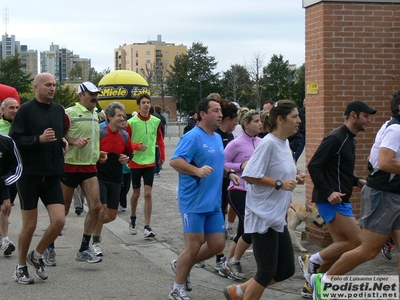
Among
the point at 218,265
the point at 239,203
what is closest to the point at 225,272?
the point at 218,265

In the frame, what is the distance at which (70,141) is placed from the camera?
8.52m

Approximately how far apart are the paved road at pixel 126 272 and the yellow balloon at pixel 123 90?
15534mm

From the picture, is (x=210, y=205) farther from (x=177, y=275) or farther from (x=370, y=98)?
(x=370, y=98)

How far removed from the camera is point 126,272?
8.41m

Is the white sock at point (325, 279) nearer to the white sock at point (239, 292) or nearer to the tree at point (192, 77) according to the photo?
the white sock at point (239, 292)

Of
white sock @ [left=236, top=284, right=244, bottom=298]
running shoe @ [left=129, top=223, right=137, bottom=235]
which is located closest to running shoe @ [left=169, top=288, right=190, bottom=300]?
white sock @ [left=236, top=284, right=244, bottom=298]

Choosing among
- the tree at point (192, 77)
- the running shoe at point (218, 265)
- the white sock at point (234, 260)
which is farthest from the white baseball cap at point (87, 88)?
the tree at point (192, 77)

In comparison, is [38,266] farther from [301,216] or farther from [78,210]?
[78,210]

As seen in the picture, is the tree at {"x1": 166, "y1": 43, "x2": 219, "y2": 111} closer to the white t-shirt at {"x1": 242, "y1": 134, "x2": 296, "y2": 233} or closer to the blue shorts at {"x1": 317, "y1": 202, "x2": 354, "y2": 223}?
the blue shorts at {"x1": 317, "y1": 202, "x2": 354, "y2": 223}

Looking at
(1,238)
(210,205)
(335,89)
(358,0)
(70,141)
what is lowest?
(1,238)

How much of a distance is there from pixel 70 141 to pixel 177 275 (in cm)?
257

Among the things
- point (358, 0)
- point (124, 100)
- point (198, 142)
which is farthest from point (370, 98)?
point (124, 100)

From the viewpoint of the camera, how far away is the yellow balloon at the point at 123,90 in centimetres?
2716

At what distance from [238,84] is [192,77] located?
18.5 m
